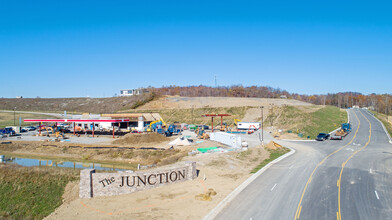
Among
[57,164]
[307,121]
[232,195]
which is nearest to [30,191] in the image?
[57,164]

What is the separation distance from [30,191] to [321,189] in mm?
28751

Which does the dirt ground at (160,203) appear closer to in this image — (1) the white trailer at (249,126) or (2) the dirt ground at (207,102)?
(1) the white trailer at (249,126)

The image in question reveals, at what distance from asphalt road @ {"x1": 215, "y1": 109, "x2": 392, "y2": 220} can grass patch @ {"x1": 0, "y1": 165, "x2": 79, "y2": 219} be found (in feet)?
55.5

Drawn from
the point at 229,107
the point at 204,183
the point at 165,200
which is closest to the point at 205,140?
the point at 204,183

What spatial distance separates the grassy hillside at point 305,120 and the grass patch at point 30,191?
51.8m

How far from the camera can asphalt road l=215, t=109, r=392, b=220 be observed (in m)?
19.9

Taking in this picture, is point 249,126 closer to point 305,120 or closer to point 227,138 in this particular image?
point 305,120

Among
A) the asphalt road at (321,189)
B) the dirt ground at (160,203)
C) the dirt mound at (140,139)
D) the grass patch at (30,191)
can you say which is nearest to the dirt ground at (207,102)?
the dirt mound at (140,139)

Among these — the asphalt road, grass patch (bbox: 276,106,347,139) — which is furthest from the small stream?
grass patch (bbox: 276,106,347,139)

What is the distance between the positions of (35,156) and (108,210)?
37917 millimetres

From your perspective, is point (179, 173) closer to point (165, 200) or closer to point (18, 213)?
point (165, 200)

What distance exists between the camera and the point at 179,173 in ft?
90.2

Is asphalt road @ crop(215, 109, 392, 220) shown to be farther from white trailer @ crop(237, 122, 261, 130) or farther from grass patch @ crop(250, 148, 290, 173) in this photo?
white trailer @ crop(237, 122, 261, 130)

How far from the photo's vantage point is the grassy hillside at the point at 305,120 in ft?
225
